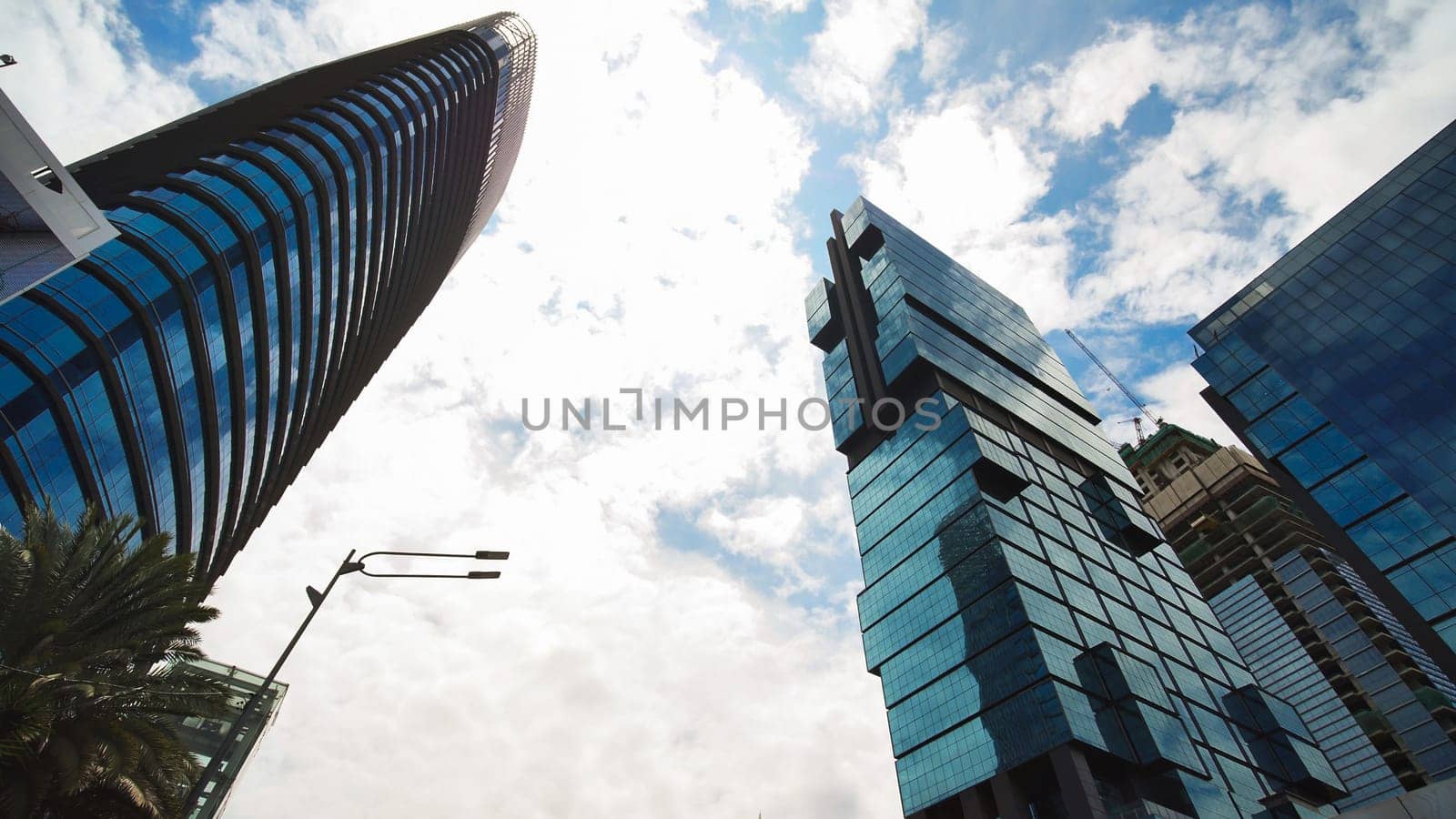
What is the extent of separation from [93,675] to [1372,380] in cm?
7943

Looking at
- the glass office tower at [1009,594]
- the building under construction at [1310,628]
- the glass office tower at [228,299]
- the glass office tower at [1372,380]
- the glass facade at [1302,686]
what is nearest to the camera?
the glass office tower at [228,299]

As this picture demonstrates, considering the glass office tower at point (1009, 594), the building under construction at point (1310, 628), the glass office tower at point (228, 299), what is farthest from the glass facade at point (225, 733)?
the building under construction at point (1310, 628)

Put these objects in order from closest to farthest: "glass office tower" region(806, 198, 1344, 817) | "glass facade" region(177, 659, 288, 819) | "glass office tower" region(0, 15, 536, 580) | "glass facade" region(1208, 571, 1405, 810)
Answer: "glass office tower" region(0, 15, 536, 580) → "glass office tower" region(806, 198, 1344, 817) → "glass facade" region(177, 659, 288, 819) → "glass facade" region(1208, 571, 1405, 810)

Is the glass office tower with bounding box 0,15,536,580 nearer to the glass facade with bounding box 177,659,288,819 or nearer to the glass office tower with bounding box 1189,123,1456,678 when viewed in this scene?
the glass facade with bounding box 177,659,288,819

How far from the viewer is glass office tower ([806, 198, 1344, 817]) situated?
58.4 m

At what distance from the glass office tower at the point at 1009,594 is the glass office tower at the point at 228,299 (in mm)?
60694

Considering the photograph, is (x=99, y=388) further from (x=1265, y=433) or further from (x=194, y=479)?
(x=1265, y=433)

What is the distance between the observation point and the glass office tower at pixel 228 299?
38.1 m

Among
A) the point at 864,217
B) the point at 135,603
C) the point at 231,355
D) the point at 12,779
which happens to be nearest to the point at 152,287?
the point at 231,355

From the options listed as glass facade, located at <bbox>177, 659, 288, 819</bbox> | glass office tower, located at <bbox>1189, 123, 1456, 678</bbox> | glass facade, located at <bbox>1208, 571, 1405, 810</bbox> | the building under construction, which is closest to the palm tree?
glass facade, located at <bbox>177, 659, 288, 819</bbox>

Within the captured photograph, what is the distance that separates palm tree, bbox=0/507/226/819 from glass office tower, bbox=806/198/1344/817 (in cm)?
5544

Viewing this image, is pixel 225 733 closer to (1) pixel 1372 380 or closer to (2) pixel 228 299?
(2) pixel 228 299

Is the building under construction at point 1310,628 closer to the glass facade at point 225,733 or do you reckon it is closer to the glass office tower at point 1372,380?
the glass office tower at point 1372,380

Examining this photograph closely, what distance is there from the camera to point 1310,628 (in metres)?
107
